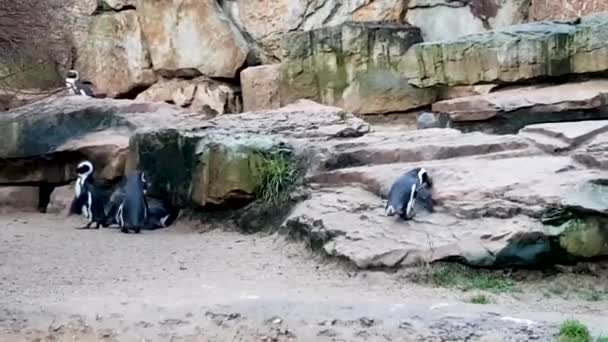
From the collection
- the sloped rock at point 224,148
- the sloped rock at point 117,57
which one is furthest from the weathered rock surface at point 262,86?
the sloped rock at point 224,148

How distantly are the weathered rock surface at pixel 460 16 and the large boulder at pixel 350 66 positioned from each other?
0.69m

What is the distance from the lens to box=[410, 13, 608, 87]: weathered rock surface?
11.2 metres

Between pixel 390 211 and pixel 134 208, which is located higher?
pixel 390 211

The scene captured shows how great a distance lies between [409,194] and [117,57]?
9686 millimetres

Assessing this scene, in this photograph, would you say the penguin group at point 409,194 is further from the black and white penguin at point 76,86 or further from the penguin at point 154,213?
the black and white penguin at point 76,86

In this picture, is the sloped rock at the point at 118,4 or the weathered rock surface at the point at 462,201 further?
the sloped rock at the point at 118,4

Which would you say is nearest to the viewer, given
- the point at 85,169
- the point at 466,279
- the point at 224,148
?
the point at 466,279

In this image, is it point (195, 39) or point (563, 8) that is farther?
point (195, 39)

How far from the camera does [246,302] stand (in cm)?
621

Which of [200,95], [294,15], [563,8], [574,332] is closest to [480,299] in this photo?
[574,332]

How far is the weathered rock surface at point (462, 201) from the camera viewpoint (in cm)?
704

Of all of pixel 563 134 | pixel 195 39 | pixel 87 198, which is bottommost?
pixel 87 198

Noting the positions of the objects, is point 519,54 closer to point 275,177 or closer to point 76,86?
point 275,177

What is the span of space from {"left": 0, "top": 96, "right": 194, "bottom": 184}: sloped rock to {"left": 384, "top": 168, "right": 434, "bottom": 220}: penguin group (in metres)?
4.19
